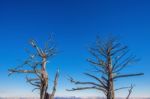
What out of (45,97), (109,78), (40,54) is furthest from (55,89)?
(109,78)

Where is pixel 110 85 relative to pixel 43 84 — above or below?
above

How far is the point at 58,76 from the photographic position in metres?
15.7

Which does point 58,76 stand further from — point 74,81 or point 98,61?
point 98,61

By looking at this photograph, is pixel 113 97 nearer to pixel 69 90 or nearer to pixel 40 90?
pixel 69 90

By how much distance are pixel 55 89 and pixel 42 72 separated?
1.31 m

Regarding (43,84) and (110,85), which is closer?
(43,84)

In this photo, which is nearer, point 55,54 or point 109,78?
point 109,78

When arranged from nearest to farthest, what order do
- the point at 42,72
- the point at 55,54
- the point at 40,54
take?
the point at 42,72 → the point at 40,54 → the point at 55,54

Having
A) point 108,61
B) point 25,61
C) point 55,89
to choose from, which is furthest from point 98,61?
point 25,61

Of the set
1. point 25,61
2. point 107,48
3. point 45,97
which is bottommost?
point 45,97

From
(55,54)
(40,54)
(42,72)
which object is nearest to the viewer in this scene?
(42,72)

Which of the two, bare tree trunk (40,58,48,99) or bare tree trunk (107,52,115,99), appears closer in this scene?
bare tree trunk (40,58,48,99)

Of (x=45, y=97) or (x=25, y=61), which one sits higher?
(x=25, y=61)

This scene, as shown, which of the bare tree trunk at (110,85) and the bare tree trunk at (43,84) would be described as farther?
the bare tree trunk at (110,85)
